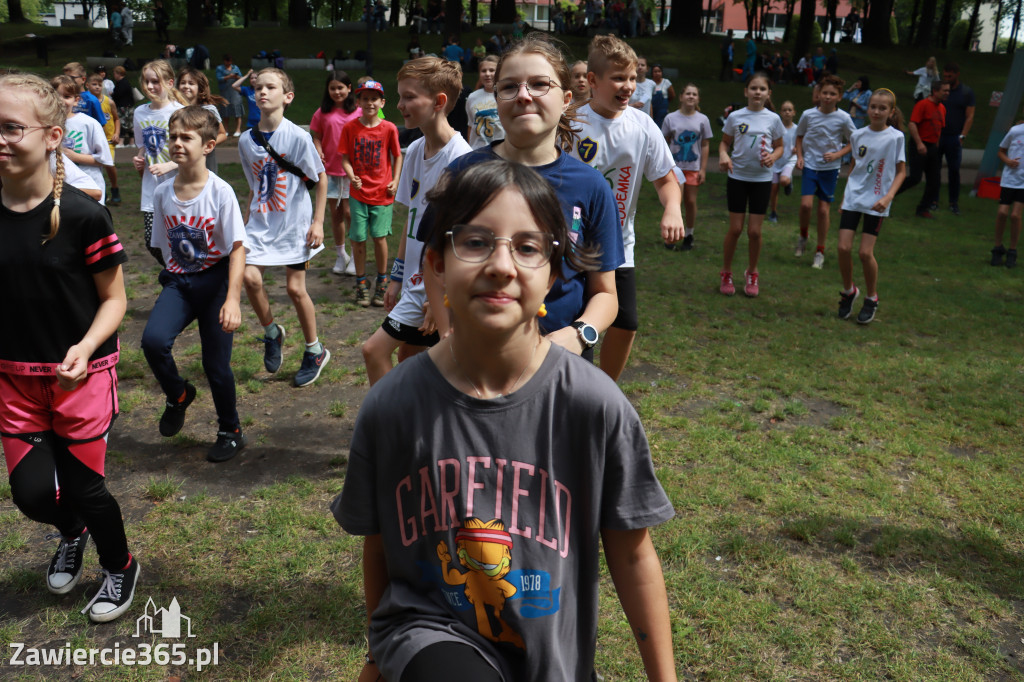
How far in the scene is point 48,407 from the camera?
127 inches

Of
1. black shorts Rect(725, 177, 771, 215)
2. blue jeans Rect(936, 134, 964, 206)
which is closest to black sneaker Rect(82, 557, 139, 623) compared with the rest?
black shorts Rect(725, 177, 771, 215)

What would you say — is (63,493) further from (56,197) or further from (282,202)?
→ (282,202)

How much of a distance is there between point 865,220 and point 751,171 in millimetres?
1455

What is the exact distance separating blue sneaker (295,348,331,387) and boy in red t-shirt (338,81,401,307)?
6.84 ft

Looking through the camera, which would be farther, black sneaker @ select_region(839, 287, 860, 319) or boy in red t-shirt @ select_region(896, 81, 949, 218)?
boy in red t-shirt @ select_region(896, 81, 949, 218)

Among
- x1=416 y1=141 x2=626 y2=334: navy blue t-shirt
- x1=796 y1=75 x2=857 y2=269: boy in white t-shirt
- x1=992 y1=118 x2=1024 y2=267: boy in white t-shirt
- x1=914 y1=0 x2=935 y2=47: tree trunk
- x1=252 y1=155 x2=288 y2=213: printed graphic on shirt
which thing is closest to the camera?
x1=416 y1=141 x2=626 y2=334: navy blue t-shirt

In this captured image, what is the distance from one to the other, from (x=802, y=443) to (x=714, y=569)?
1886 mm

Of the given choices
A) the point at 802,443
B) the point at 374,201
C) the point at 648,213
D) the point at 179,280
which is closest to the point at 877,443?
the point at 802,443

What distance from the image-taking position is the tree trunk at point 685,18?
42844 millimetres

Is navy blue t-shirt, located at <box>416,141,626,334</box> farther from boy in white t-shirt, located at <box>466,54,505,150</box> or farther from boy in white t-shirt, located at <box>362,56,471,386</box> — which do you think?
boy in white t-shirt, located at <box>466,54,505,150</box>

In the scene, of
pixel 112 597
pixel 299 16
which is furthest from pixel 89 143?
pixel 299 16

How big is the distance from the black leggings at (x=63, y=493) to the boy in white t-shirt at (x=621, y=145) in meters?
2.71

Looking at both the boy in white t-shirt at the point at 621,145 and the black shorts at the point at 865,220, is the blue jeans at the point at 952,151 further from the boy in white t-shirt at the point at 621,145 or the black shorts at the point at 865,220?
the boy in white t-shirt at the point at 621,145

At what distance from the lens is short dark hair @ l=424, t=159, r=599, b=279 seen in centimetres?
177
